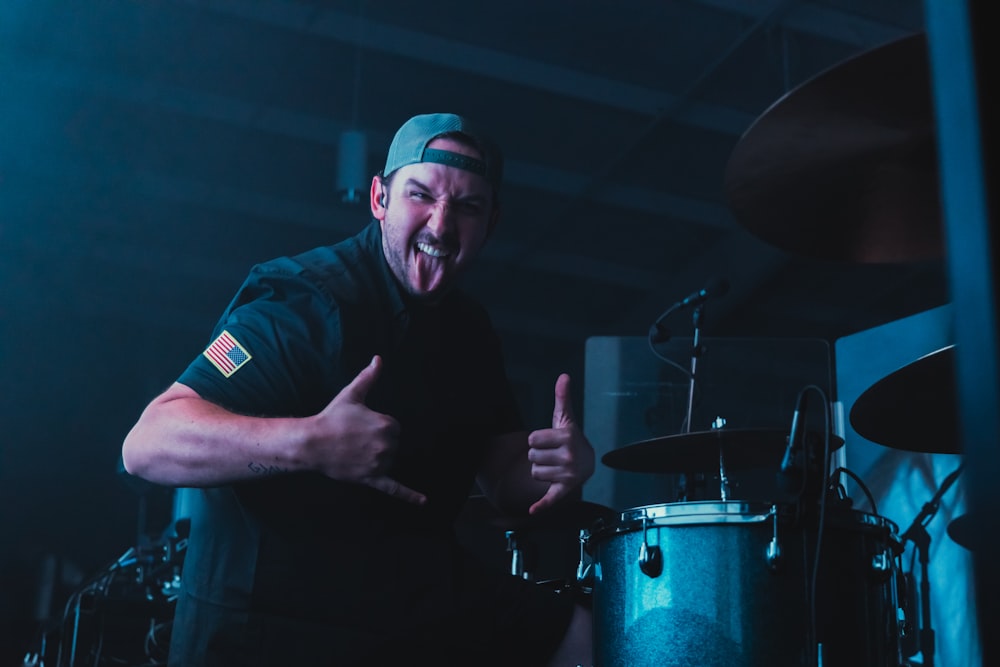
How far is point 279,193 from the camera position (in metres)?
7.94

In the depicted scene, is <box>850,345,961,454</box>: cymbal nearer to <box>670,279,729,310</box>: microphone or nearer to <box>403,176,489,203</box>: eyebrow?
<box>403,176,489,203</box>: eyebrow

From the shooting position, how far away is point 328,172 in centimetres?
767

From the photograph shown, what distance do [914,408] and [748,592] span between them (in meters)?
0.61


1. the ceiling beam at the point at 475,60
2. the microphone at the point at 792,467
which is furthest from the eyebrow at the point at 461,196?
the ceiling beam at the point at 475,60

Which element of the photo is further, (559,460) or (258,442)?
(559,460)

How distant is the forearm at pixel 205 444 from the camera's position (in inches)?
59.1

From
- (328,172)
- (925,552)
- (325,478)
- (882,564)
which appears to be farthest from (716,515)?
(328,172)

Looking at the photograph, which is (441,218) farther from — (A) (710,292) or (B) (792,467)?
(A) (710,292)

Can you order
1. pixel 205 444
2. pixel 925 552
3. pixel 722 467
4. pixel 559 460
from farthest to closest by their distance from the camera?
pixel 925 552, pixel 722 467, pixel 559 460, pixel 205 444

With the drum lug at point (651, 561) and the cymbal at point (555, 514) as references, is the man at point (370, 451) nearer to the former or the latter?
the drum lug at point (651, 561)

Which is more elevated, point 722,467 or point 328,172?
point 328,172

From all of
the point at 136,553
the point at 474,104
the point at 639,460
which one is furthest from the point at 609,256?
the point at 639,460

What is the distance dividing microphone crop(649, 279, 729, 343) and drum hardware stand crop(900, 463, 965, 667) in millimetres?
981

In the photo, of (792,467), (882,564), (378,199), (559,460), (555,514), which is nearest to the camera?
(792,467)
